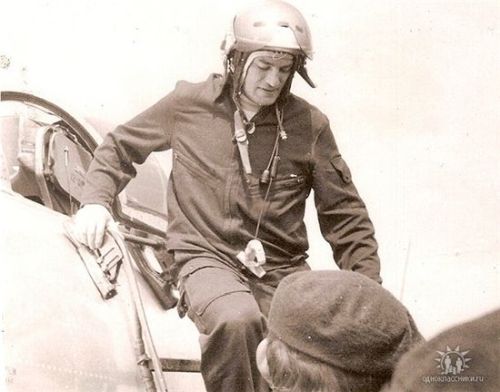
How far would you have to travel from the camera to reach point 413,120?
1.81 meters

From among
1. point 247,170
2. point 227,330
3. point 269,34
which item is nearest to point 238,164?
point 247,170

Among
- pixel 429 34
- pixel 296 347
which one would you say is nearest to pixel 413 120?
pixel 429 34

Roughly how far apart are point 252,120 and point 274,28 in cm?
20

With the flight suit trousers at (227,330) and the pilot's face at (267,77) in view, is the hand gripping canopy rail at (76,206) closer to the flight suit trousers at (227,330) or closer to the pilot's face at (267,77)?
the flight suit trousers at (227,330)

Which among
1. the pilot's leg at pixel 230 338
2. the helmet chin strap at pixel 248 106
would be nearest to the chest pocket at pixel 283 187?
the helmet chin strap at pixel 248 106

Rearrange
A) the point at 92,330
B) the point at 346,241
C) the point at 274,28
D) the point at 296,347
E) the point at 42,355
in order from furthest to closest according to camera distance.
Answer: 1. the point at 346,241
2. the point at 274,28
3. the point at 92,330
4. the point at 42,355
5. the point at 296,347

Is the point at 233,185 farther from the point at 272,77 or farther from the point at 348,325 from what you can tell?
the point at 348,325

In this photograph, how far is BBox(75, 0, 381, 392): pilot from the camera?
167cm

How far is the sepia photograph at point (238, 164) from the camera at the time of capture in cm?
157

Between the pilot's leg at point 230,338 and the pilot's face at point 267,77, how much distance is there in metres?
0.40

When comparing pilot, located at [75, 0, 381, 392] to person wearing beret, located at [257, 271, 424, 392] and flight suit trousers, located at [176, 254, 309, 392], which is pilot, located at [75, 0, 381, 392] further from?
person wearing beret, located at [257, 271, 424, 392]

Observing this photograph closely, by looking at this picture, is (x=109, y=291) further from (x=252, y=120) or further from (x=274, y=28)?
(x=274, y=28)

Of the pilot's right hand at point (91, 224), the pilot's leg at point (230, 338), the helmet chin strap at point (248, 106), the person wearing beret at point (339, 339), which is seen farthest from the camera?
the helmet chin strap at point (248, 106)

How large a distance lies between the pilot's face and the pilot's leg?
1.32 ft
